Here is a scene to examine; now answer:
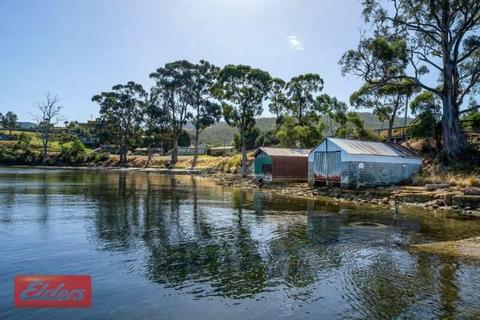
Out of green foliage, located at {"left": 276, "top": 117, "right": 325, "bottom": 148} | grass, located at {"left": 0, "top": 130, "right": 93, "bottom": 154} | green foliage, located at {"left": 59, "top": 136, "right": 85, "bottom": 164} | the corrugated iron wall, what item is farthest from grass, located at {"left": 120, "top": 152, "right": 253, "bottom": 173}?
grass, located at {"left": 0, "top": 130, "right": 93, "bottom": 154}

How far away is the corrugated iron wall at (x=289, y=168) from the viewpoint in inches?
1927

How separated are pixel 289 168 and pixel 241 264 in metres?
36.6

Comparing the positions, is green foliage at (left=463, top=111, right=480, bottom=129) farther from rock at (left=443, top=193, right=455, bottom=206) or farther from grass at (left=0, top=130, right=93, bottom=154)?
grass at (left=0, top=130, right=93, bottom=154)

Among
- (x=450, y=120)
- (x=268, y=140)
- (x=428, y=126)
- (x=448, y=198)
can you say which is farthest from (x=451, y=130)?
(x=268, y=140)

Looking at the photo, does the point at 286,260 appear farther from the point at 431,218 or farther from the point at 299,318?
the point at 431,218

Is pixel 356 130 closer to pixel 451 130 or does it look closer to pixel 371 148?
pixel 451 130

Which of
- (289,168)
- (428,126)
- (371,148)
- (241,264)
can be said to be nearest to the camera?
(241,264)

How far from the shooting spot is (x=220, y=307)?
9.72 m

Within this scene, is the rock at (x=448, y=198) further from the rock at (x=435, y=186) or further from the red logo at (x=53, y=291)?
the red logo at (x=53, y=291)

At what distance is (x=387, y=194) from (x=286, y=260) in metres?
20.9

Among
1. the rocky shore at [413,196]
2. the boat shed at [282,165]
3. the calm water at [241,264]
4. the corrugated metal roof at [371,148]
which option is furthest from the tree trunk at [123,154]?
the calm water at [241,264]

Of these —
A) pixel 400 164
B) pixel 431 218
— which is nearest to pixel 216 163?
pixel 400 164

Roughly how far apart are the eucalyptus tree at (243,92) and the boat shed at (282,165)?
1146 cm

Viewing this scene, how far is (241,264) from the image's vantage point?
44.0ft
